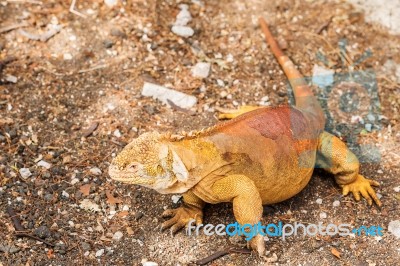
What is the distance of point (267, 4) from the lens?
6918 mm

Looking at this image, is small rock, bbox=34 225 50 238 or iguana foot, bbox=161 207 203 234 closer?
small rock, bbox=34 225 50 238

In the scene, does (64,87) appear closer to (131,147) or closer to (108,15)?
(108,15)

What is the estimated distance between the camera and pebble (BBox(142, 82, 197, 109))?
5.91 m

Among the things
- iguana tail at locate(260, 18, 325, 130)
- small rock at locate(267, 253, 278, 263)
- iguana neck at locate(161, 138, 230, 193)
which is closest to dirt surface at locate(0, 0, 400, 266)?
small rock at locate(267, 253, 278, 263)

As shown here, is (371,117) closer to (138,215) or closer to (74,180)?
(138,215)

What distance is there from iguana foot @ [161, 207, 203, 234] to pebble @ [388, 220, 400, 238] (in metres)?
1.53

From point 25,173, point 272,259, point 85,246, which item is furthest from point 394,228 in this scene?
point 25,173

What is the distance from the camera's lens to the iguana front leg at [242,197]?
4539mm

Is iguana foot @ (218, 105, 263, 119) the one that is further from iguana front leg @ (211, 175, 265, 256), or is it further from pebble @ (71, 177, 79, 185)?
pebble @ (71, 177, 79, 185)

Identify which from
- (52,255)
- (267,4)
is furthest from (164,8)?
(52,255)

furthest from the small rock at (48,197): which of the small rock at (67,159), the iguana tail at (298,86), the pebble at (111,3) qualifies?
the pebble at (111,3)

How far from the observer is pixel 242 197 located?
455 cm

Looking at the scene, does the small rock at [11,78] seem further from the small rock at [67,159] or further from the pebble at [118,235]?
the pebble at [118,235]

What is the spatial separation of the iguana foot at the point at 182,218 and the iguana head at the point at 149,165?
1.73 feet
